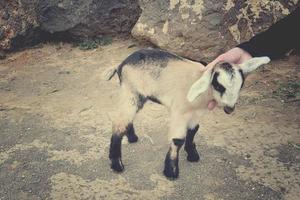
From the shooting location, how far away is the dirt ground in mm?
3770

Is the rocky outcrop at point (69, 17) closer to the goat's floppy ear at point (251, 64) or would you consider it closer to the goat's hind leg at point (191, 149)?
the goat's hind leg at point (191, 149)

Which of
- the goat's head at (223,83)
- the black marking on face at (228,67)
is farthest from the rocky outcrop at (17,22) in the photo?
the black marking on face at (228,67)

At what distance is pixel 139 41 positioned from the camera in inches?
270

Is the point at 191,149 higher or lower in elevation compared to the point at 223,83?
lower

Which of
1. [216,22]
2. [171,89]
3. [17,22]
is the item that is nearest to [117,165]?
[171,89]

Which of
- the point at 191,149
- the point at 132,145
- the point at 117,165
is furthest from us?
the point at 132,145

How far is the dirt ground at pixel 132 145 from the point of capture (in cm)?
377

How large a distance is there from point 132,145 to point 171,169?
0.75 metres

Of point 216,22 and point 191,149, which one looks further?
point 216,22

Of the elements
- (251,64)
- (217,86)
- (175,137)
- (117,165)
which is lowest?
(117,165)

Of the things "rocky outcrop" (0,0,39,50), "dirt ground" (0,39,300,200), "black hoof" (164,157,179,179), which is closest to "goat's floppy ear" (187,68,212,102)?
"black hoof" (164,157,179,179)

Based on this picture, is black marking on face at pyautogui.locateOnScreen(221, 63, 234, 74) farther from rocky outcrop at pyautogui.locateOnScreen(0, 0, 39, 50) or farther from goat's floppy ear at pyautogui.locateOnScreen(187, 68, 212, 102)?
rocky outcrop at pyautogui.locateOnScreen(0, 0, 39, 50)

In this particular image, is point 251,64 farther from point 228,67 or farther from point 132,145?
point 132,145

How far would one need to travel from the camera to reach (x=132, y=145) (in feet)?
14.6
